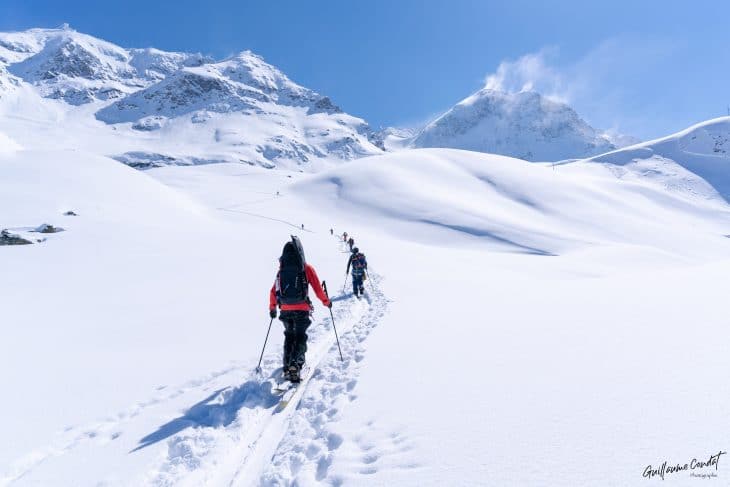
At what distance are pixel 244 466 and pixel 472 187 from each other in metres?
73.8

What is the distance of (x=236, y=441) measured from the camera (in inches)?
202

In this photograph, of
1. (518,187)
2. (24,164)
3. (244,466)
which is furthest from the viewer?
(518,187)

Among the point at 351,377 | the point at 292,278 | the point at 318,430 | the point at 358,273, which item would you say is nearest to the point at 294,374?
the point at 351,377

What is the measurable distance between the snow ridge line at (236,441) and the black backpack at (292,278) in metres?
1.41

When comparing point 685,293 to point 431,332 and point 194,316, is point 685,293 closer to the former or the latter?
point 431,332

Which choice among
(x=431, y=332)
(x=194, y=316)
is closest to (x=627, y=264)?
(x=431, y=332)

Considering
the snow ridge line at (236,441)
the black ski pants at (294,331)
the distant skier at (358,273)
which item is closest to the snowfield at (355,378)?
the snow ridge line at (236,441)

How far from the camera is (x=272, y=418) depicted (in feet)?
18.7

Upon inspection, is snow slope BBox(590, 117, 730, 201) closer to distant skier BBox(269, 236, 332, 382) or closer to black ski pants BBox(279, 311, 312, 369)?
distant skier BBox(269, 236, 332, 382)

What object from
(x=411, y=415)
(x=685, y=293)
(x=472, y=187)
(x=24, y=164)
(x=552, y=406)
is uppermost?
(x=472, y=187)

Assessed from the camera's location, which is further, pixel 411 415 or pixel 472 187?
pixel 472 187

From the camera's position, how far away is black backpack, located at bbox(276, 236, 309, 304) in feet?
23.0

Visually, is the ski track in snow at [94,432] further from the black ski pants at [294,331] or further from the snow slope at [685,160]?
the snow slope at [685,160]
